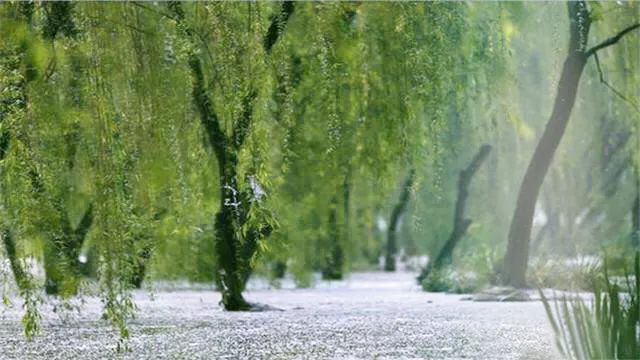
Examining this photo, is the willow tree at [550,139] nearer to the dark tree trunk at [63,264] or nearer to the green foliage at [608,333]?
the dark tree trunk at [63,264]

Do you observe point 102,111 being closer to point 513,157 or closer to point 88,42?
point 88,42

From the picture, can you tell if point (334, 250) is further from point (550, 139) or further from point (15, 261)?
point (15, 261)

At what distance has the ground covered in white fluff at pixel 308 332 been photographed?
5.55 m

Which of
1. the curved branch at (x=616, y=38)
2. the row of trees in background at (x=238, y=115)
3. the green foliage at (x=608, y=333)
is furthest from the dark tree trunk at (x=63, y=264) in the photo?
the curved branch at (x=616, y=38)

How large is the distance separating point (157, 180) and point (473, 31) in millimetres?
3294

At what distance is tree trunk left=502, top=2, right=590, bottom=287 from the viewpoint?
27.7 feet

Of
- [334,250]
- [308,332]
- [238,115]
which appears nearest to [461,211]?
[334,250]

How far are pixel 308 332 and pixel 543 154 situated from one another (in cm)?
300

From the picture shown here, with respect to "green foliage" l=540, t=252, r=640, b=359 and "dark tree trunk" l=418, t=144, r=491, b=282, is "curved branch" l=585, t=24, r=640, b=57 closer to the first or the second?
"dark tree trunk" l=418, t=144, r=491, b=282

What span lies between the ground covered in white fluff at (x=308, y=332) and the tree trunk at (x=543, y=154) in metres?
0.54

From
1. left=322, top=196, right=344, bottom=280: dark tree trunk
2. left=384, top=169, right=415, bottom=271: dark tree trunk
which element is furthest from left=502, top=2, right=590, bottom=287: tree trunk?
left=384, top=169, right=415, bottom=271: dark tree trunk

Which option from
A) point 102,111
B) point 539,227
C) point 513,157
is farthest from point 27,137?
point 539,227

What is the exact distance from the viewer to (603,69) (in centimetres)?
914

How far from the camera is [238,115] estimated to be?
5.16 metres
